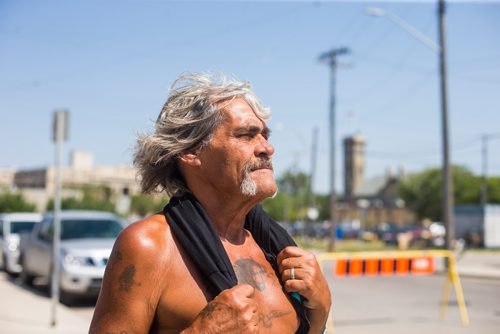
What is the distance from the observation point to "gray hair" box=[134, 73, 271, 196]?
2275 mm

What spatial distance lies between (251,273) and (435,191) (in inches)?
3330

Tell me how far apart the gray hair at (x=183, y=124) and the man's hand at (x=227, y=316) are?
50 centimetres

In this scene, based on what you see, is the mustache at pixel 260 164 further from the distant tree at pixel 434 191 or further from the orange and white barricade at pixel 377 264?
the distant tree at pixel 434 191

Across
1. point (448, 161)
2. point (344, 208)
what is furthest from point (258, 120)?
point (344, 208)

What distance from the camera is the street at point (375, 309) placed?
945 centimetres

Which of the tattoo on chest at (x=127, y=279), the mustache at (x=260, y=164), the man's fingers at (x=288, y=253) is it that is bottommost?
the tattoo on chest at (x=127, y=279)

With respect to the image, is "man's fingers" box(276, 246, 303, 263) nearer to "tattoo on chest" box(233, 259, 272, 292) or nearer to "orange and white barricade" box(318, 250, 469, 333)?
"tattoo on chest" box(233, 259, 272, 292)

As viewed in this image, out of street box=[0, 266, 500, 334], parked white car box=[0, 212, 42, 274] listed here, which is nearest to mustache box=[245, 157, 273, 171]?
street box=[0, 266, 500, 334]

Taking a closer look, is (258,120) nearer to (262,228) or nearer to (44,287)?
(262,228)

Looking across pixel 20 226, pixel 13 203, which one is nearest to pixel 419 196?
pixel 13 203

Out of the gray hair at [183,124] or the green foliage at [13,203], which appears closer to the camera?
the gray hair at [183,124]

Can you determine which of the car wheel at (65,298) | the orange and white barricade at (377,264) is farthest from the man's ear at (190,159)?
the car wheel at (65,298)

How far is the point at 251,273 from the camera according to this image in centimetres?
228

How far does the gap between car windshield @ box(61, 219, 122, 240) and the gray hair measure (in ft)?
36.3
